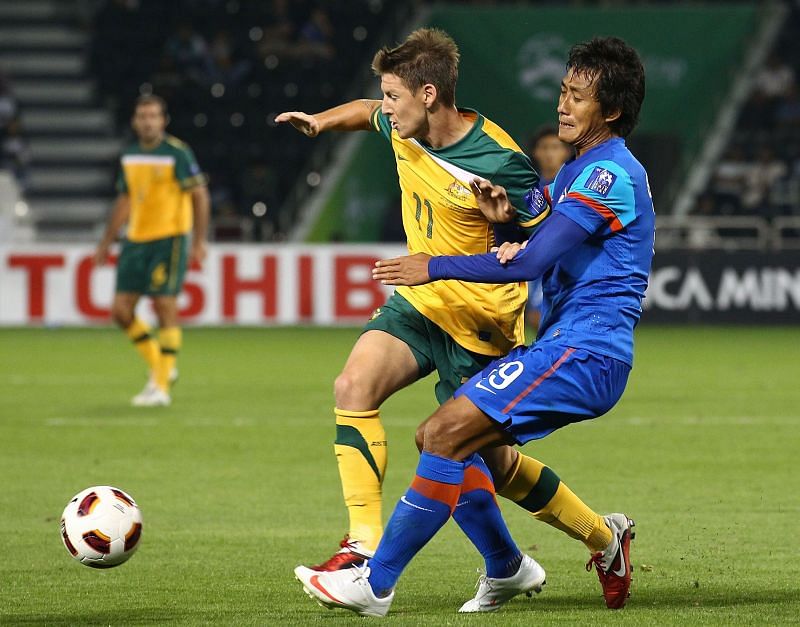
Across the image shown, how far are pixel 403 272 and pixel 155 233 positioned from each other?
305 inches

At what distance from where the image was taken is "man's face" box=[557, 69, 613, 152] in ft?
16.5

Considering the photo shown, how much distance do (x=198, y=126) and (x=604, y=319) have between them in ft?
67.9

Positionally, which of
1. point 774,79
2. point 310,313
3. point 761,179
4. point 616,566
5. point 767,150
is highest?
point 616,566

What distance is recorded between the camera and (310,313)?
2050 cm

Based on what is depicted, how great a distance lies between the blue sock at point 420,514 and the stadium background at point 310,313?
179 mm

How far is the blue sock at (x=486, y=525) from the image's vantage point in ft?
17.7

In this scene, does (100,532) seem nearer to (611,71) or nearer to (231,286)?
(611,71)

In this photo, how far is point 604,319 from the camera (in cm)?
501

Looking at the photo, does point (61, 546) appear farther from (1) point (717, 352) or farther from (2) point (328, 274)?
(2) point (328, 274)

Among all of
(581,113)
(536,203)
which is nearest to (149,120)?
(536,203)

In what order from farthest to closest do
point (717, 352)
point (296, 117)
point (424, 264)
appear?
point (717, 352)
point (296, 117)
point (424, 264)

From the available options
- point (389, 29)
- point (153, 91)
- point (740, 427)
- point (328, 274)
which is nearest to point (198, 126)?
point (153, 91)

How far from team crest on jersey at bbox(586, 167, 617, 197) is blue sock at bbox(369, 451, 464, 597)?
0.96 meters

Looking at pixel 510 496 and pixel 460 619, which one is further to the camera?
pixel 510 496
